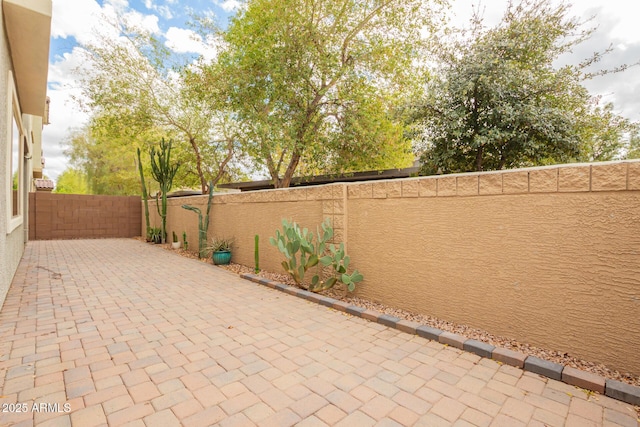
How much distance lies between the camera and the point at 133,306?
4367mm

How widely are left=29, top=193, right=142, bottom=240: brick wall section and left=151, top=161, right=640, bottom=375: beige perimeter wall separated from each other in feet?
47.0

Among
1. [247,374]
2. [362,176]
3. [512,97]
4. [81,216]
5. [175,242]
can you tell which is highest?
[512,97]

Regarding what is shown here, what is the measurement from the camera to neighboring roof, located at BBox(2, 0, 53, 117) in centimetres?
380

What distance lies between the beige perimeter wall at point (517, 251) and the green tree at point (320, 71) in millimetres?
5687

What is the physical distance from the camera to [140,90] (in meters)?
12.1

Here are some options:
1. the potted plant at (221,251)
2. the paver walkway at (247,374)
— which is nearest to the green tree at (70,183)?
the potted plant at (221,251)

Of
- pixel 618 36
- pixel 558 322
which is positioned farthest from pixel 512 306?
pixel 618 36

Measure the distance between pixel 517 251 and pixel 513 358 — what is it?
0.98 m

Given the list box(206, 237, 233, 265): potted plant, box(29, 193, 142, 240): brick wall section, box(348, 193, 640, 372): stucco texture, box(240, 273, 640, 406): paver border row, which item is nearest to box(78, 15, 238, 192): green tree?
box(29, 193, 142, 240): brick wall section

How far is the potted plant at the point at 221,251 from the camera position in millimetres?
7484

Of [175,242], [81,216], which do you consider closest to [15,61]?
[175,242]

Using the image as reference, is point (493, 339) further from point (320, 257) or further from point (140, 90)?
point (140, 90)

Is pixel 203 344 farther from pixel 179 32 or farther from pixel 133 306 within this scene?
pixel 179 32

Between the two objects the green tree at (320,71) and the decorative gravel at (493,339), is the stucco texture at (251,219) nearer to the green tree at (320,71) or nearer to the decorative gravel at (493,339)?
the decorative gravel at (493,339)
